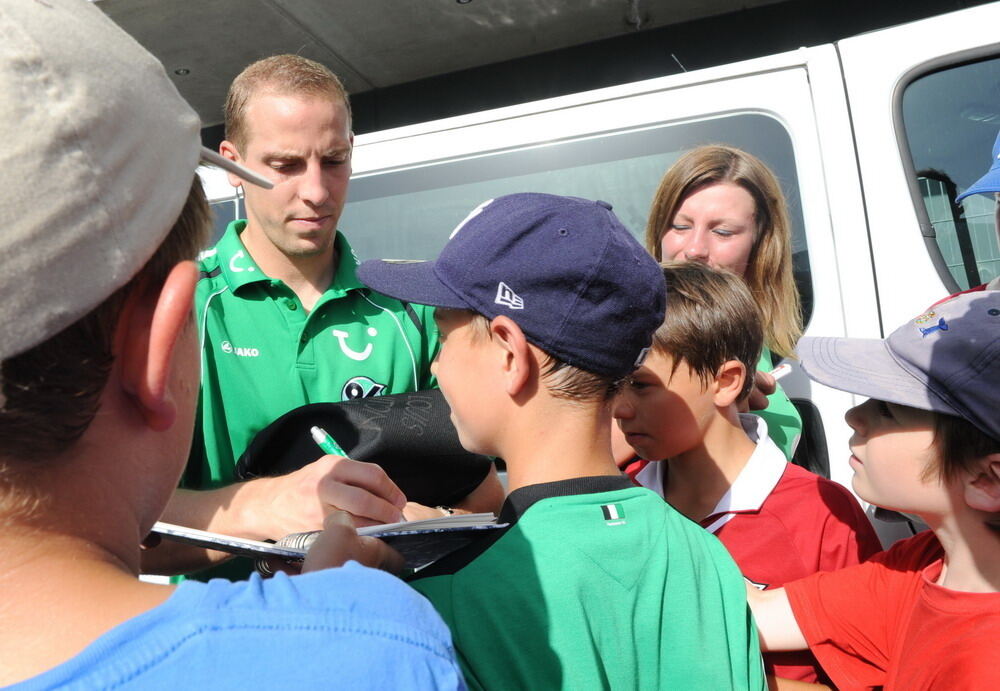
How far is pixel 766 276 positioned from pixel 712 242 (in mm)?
186

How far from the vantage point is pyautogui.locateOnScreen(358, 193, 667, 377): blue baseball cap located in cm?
147

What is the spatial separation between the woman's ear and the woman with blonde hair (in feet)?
3.06

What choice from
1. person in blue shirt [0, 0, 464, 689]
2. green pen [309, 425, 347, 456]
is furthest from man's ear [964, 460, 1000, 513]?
person in blue shirt [0, 0, 464, 689]

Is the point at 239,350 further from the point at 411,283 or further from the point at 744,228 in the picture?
the point at 744,228

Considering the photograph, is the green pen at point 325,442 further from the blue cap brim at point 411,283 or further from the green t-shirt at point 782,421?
the green t-shirt at point 782,421

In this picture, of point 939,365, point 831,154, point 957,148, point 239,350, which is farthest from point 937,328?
point 239,350

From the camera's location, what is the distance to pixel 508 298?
4.86ft

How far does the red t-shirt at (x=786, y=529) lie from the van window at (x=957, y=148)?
100cm

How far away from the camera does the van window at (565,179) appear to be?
8.97 ft

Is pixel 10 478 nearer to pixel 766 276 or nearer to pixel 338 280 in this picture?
pixel 338 280

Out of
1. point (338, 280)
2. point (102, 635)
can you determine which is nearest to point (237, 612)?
point (102, 635)

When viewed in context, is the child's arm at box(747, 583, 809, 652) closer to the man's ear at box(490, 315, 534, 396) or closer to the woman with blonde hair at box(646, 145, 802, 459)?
the man's ear at box(490, 315, 534, 396)

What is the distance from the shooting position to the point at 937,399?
1.67 metres

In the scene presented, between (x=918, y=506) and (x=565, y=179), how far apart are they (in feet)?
5.07
